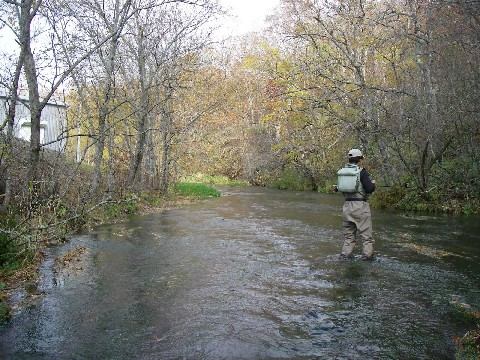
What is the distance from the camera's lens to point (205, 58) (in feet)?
63.7

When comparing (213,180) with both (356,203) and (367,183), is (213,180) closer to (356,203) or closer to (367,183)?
(356,203)

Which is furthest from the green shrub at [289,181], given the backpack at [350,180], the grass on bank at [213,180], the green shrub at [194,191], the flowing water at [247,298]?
the backpack at [350,180]

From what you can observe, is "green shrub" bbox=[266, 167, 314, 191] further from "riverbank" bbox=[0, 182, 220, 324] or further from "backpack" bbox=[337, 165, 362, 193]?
"backpack" bbox=[337, 165, 362, 193]

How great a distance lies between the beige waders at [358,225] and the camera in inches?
326

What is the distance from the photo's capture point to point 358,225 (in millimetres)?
8328

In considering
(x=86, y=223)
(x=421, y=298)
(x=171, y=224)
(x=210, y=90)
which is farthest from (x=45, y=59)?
(x=210, y=90)

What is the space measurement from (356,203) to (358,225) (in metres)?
0.41

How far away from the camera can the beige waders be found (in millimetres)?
8289

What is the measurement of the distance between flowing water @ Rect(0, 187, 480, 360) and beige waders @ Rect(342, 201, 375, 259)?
0.93 ft

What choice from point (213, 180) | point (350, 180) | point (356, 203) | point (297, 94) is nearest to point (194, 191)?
point (297, 94)

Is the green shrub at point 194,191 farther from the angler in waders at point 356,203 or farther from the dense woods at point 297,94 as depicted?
the angler in waders at point 356,203

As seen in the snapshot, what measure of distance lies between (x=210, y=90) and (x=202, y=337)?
61.7 feet

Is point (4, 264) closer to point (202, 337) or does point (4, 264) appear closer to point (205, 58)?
point (202, 337)

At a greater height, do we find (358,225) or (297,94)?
(297,94)
